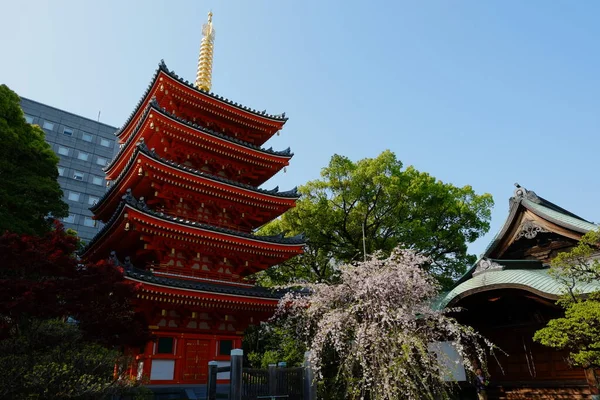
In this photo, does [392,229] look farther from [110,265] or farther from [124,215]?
[110,265]

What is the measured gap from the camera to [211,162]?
754 inches

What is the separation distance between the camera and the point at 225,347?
52.5 ft

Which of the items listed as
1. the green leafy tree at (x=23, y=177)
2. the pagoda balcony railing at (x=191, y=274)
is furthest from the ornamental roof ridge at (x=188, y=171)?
the pagoda balcony railing at (x=191, y=274)

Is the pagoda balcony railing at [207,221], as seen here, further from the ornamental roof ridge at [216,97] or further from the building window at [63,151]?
the building window at [63,151]

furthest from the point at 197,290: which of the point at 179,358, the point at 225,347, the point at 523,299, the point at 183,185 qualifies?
the point at 523,299

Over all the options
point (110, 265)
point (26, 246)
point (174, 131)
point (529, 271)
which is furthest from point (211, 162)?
point (529, 271)

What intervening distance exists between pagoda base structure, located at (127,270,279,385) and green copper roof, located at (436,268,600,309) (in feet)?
21.6

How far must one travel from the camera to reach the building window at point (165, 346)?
574 inches

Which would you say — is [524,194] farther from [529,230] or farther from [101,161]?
[101,161]

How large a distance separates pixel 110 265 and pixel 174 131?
7.75 metres

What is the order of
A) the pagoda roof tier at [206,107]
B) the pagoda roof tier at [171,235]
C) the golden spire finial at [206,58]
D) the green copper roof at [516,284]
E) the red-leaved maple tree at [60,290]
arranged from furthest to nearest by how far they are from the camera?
the golden spire finial at [206,58]
the pagoda roof tier at [206,107]
the pagoda roof tier at [171,235]
the green copper roof at [516,284]
the red-leaved maple tree at [60,290]

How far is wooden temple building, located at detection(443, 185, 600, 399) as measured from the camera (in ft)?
42.3

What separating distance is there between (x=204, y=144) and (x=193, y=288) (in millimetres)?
6754

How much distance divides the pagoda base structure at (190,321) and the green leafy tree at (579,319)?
354 inches
